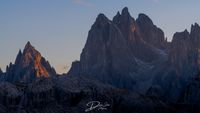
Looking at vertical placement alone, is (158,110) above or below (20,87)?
below

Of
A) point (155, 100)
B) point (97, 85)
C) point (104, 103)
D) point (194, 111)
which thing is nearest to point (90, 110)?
point (104, 103)

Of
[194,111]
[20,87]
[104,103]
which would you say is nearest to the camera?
[104,103]

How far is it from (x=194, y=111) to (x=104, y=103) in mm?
47069

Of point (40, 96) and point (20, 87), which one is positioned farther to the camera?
point (20, 87)

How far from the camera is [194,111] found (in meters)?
151

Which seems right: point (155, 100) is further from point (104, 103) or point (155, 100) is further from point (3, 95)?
point (3, 95)

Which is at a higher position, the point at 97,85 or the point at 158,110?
the point at 97,85

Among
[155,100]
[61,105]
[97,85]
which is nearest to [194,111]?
[155,100]

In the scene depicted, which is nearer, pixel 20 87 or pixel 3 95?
pixel 3 95

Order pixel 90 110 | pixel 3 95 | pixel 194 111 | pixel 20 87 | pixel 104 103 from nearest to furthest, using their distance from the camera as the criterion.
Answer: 1. pixel 90 110
2. pixel 104 103
3. pixel 3 95
4. pixel 20 87
5. pixel 194 111

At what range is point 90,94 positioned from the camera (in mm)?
117000

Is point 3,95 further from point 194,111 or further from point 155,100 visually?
point 194,111

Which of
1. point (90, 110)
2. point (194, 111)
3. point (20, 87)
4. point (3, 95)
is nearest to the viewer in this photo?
point (90, 110)

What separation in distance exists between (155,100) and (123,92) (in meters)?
8.69
